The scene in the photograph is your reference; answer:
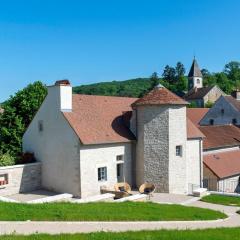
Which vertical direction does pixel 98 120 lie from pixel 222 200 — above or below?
above

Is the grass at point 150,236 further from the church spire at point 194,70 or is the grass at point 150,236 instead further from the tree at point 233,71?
the tree at point 233,71

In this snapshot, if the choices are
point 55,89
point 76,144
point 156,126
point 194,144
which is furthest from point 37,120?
point 194,144

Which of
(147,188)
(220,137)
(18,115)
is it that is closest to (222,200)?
(147,188)

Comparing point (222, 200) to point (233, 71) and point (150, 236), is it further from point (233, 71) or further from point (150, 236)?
point (233, 71)

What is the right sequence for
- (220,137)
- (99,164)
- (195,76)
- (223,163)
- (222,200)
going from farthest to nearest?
(195,76) < (220,137) < (223,163) < (99,164) < (222,200)

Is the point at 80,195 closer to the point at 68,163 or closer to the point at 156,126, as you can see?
the point at 68,163

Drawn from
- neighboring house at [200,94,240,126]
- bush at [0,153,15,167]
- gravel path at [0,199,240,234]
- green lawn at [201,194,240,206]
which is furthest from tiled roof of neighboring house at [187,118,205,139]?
neighboring house at [200,94,240,126]

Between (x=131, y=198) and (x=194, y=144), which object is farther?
(x=194, y=144)

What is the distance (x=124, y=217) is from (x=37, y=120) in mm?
13970

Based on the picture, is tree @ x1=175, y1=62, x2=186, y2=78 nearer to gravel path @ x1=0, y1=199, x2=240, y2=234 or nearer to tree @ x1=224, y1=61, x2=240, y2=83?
tree @ x1=224, y1=61, x2=240, y2=83

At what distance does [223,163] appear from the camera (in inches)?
1245

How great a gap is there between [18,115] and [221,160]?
19.1 metres

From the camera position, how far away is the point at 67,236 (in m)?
11.3

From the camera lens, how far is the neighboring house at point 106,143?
23844 millimetres
